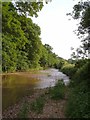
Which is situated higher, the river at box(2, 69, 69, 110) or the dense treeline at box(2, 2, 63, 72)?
the dense treeline at box(2, 2, 63, 72)

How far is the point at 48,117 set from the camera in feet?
32.4

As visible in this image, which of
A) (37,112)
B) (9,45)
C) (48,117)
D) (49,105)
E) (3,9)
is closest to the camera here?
(48,117)

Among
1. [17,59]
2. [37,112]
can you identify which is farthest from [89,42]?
[17,59]

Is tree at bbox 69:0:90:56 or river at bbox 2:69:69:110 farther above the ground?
tree at bbox 69:0:90:56

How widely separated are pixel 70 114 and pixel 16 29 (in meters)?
23.2

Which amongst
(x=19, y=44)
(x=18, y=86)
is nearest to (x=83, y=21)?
(x=18, y=86)

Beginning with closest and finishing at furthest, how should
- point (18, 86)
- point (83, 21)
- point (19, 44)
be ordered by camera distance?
point (83, 21) → point (18, 86) → point (19, 44)

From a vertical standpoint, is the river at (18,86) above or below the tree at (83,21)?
below

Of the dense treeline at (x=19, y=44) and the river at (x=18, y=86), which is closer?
the river at (x=18, y=86)

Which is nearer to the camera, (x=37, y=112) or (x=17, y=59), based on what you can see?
(x=37, y=112)

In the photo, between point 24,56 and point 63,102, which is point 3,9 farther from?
point 24,56

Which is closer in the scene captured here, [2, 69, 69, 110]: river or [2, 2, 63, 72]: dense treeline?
[2, 69, 69, 110]: river

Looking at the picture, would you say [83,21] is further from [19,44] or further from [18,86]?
[19,44]

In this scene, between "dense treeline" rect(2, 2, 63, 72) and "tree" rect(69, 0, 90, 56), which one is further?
"dense treeline" rect(2, 2, 63, 72)
